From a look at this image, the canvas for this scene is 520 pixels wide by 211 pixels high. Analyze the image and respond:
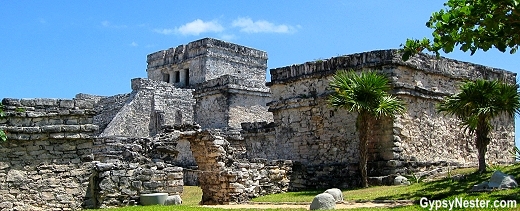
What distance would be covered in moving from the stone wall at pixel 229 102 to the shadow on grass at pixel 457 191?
13.8 metres

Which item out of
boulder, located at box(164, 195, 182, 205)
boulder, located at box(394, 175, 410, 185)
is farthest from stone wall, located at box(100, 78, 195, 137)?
boulder, located at box(394, 175, 410, 185)

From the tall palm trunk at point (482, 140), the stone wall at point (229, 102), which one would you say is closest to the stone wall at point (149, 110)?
the stone wall at point (229, 102)

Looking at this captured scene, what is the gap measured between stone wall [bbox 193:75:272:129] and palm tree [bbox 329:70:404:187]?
38.0 ft

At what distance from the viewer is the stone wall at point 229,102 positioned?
26000mm

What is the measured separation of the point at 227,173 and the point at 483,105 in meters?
5.83

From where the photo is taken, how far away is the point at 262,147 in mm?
19672

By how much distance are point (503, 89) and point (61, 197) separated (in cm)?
948

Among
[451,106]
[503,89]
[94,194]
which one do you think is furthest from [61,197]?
[503,89]

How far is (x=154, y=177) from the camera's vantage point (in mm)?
13234

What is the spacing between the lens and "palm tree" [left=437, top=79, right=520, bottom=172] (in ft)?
42.8

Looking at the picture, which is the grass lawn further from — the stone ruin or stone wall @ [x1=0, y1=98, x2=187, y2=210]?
stone wall @ [x1=0, y1=98, x2=187, y2=210]

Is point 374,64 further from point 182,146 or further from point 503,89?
point 182,146

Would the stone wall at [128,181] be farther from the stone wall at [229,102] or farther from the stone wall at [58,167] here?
the stone wall at [229,102]

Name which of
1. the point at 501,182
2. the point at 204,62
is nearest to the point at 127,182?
the point at 501,182
